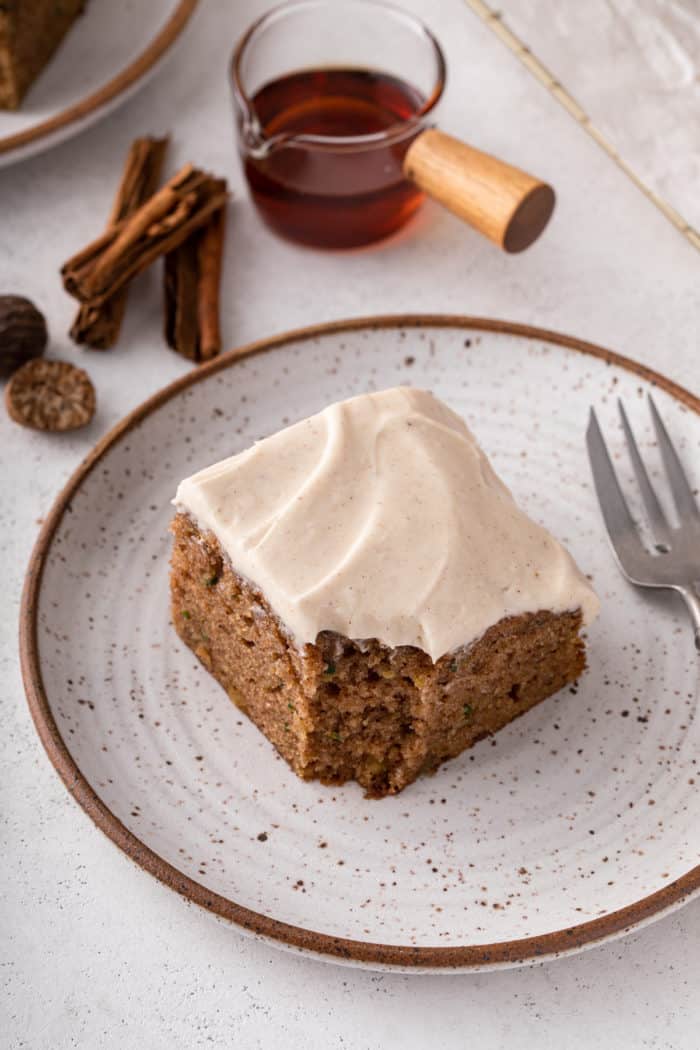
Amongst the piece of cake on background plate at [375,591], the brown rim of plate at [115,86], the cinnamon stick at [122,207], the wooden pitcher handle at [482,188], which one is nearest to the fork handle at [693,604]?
the piece of cake on background plate at [375,591]

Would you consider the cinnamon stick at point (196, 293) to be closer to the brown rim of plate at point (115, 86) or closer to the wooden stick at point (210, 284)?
the wooden stick at point (210, 284)

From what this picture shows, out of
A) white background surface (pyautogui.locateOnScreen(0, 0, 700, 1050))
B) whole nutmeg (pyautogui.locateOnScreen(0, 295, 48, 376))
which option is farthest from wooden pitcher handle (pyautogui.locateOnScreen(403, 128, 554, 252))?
whole nutmeg (pyautogui.locateOnScreen(0, 295, 48, 376))

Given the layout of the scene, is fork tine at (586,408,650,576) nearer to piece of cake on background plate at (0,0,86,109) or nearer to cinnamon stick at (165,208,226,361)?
cinnamon stick at (165,208,226,361)

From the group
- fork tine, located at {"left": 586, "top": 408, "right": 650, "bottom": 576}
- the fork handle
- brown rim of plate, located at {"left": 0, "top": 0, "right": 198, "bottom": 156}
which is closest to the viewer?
the fork handle

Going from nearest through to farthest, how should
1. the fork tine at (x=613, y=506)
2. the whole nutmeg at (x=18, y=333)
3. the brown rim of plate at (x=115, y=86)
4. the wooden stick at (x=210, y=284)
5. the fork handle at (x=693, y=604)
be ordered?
the fork handle at (x=693, y=604), the fork tine at (x=613, y=506), the whole nutmeg at (x=18, y=333), the wooden stick at (x=210, y=284), the brown rim of plate at (x=115, y=86)

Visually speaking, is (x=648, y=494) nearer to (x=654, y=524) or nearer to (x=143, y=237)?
(x=654, y=524)
